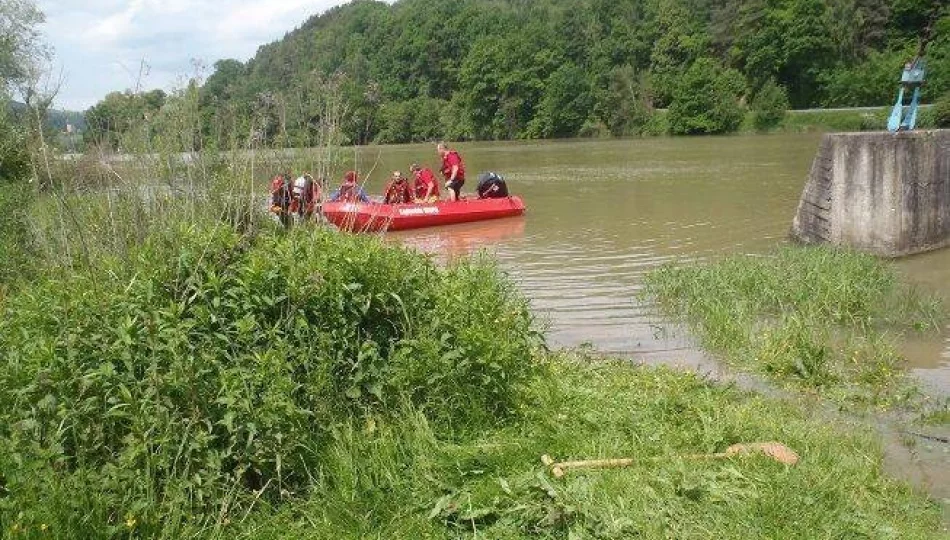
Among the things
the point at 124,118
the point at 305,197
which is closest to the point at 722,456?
the point at 305,197

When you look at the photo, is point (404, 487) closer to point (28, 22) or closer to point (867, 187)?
point (867, 187)

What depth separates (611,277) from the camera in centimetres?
1028

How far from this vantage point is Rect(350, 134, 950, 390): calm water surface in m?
7.54

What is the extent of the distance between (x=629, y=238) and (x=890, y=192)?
408cm

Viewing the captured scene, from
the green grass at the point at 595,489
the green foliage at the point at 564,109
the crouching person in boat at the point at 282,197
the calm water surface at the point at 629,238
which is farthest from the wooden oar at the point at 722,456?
the green foliage at the point at 564,109

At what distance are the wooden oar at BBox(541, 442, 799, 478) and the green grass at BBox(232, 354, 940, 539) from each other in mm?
51

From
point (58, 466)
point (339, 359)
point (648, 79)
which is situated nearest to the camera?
point (58, 466)

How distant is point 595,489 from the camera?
3584mm

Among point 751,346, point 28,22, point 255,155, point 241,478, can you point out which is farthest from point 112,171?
point 28,22

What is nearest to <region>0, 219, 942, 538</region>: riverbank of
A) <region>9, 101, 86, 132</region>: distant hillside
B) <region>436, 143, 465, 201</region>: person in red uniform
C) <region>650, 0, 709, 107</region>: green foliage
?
<region>9, 101, 86, 132</region>: distant hillside

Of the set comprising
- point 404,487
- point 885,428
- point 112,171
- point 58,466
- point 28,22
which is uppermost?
point 28,22

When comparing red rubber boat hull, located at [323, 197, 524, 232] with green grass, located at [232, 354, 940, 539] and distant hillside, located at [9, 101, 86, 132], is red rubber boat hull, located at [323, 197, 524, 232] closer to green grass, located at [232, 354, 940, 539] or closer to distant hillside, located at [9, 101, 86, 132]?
distant hillside, located at [9, 101, 86, 132]

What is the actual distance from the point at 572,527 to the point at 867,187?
8729 millimetres

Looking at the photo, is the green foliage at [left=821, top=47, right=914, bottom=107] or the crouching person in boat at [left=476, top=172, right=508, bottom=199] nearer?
the crouching person in boat at [left=476, top=172, right=508, bottom=199]
